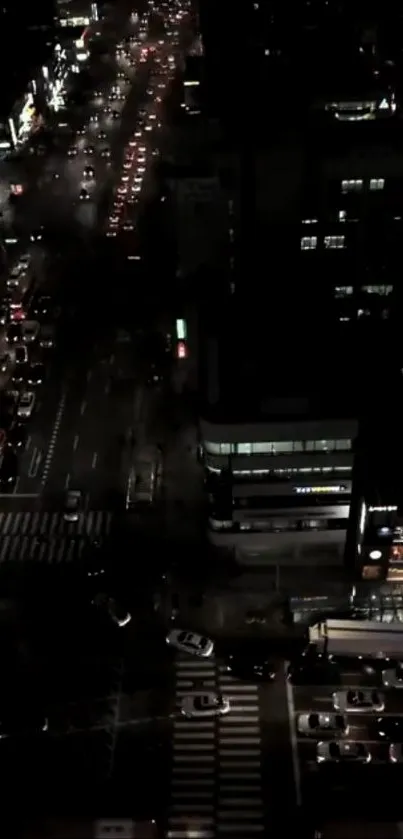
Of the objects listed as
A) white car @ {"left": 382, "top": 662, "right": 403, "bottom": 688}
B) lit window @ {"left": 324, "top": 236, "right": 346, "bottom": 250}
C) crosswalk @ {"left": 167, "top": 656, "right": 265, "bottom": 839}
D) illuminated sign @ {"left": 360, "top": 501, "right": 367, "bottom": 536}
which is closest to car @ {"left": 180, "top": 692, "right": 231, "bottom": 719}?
crosswalk @ {"left": 167, "top": 656, "right": 265, "bottom": 839}

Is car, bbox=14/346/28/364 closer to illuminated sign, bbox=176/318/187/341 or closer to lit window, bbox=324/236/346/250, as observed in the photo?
illuminated sign, bbox=176/318/187/341

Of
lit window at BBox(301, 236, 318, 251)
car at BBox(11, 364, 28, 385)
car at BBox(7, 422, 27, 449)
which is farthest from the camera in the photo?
car at BBox(11, 364, 28, 385)

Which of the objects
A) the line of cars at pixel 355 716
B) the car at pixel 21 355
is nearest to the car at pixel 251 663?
the line of cars at pixel 355 716

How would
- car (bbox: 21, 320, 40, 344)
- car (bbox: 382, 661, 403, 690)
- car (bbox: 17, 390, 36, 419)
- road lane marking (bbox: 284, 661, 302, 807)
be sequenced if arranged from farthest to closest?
car (bbox: 21, 320, 40, 344), car (bbox: 17, 390, 36, 419), car (bbox: 382, 661, 403, 690), road lane marking (bbox: 284, 661, 302, 807)

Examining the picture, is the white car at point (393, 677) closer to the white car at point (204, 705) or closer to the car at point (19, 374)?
the white car at point (204, 705)

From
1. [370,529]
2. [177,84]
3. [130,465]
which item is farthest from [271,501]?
[177,84]

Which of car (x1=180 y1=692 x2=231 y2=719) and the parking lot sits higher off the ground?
car (x1=180 y1=692 x2=231 y2=719)
